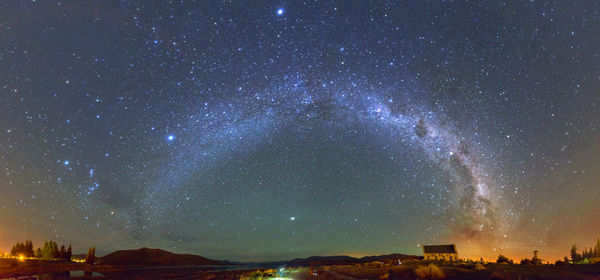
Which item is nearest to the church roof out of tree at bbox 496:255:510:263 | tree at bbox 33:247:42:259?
tree at bbox 496:255:510:263

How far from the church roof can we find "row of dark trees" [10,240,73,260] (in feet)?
307

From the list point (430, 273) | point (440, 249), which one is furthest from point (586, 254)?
point (430, 273)

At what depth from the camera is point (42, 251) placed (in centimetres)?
8756

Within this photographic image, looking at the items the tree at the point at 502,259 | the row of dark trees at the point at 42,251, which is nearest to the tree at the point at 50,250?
the row of dark trees at the point at 42,251

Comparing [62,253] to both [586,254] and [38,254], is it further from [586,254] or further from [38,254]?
[586,254]

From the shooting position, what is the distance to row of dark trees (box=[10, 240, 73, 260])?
278ft

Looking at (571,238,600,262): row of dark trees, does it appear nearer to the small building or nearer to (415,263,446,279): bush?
the small building

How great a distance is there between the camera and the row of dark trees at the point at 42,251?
84625 mm

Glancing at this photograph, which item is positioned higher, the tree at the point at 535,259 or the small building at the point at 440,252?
the tree at the point at 535,259

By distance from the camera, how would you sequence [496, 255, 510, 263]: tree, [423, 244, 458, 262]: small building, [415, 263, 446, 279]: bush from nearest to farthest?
[415, 263, 446, 279]: bush
[496, 255, 510, 263]: tree
[423, 244, 458, 262]: small building

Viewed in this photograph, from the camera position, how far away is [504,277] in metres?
21.0

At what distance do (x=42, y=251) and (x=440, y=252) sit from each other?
101 meters

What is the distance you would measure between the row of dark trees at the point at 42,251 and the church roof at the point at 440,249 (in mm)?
93581

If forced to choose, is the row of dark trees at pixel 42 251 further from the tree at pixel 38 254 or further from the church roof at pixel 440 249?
the church roof at pixel 440 249
